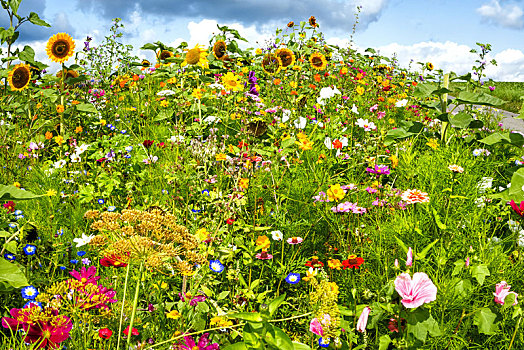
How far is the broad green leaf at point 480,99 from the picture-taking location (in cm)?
251

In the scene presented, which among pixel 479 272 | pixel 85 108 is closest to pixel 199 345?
pixel 479 272

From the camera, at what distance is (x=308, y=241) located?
6.96 ft

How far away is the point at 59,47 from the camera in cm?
350

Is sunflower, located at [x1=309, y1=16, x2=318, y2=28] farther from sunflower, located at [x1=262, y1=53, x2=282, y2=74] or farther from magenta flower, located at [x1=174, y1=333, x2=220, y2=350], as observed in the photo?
magenta flower, located at [x1=174, y1=333, x2=220, y2=350]

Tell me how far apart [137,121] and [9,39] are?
4.42ft

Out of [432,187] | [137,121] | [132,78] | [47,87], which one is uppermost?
[132,78]

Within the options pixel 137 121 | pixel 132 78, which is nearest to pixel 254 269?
pixel 137 121

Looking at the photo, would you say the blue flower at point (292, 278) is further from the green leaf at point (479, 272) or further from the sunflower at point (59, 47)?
the sunflower at point (59, 47)

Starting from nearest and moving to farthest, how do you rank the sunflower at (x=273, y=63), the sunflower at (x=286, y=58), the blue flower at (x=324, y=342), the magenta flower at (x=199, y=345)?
1. the magenta flower at (x=199, y=345)
2. the blue flower at (x=324, y=342)
3. the sunflower at (x=273, y=63)
4. the sunflower at (x=286, y=58)

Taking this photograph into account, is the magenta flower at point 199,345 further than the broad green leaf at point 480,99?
No

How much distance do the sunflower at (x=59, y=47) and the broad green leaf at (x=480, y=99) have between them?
11.4ft

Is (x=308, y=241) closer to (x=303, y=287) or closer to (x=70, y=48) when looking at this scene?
(x=303, y=287)

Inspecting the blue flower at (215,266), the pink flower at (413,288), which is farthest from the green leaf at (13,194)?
the pink flower at (413,288)

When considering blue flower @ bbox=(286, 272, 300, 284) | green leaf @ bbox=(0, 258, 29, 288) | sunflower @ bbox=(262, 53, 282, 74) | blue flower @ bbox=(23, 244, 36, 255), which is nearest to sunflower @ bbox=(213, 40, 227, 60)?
sunflower @ bbox=(262, 53, 282, 74)
